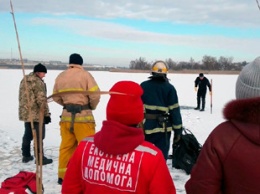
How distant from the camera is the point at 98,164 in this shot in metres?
1.80

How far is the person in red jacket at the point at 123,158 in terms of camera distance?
1.74m

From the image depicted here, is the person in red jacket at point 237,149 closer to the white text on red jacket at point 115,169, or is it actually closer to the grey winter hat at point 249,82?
the grey winter hat at point 249,82

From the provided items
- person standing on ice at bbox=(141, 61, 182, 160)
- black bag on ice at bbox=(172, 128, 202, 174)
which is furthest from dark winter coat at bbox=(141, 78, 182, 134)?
black bag on ice at bbox=(172, 128, 202, 174)

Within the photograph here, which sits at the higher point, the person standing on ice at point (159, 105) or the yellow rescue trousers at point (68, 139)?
the person standing on ice at point (159, 105)

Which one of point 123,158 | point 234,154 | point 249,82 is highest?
point 249,82

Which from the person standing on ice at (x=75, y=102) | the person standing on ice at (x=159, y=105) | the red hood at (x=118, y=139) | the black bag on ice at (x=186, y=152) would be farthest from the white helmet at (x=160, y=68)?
the red hood at (x=118, y=139)

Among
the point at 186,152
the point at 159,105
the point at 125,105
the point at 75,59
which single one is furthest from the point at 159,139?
the point at 125,105

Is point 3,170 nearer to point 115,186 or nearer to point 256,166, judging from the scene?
point 115,186

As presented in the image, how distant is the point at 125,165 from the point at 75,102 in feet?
8.92

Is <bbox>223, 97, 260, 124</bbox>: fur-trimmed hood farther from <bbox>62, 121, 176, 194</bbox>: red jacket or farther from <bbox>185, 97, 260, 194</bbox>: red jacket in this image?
<bbox>62, 121, 176, 194</bbox>: red jacket

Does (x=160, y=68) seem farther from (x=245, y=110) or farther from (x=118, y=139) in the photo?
(x=245, y=110)

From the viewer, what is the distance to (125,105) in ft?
5.93

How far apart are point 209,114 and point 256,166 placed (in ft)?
35.8

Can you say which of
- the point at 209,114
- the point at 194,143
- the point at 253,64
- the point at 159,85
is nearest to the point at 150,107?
the point at 159,85
